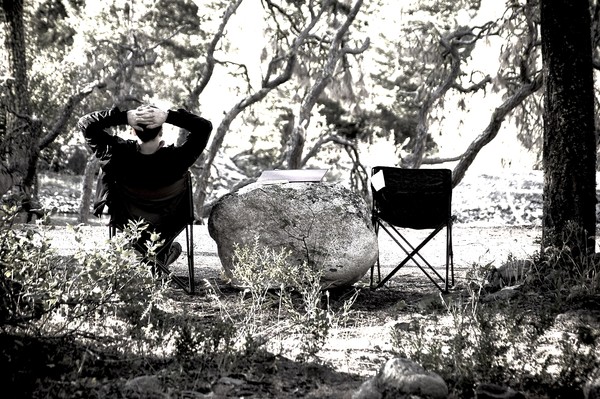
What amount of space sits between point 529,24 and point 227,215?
6.78m

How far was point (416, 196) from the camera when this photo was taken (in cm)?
548

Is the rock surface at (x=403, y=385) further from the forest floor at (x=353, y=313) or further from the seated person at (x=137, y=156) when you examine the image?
the seated person at (x=137, y=156)

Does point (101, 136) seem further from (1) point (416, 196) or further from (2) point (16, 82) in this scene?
(2) point (16, 82)

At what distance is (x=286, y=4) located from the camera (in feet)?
49.0

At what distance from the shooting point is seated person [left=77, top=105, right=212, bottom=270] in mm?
4832

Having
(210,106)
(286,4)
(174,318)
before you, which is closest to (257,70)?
(286,4)

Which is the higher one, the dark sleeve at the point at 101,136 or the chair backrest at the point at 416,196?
the dark sleeve at the point at 101,136

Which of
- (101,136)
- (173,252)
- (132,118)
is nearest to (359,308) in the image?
(173,252)

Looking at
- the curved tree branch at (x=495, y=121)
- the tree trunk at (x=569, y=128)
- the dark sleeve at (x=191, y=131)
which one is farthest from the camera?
the curved tree branch at (x=495, y=121)

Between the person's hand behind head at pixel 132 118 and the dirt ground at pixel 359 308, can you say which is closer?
the dirt ground at pixel 359 308

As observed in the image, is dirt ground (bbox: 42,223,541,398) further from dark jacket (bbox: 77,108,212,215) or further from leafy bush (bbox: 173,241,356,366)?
dark jacket (bbox: 77,108,212,215)

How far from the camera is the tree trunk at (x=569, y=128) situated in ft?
16.4

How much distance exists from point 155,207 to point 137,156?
14.5 inches

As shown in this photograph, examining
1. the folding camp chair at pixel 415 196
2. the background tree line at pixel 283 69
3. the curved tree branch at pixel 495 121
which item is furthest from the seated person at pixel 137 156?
the curved tree branch at pixel 495 121
